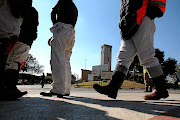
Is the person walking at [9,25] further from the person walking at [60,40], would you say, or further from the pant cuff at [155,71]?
the pant cuff at [155,71]

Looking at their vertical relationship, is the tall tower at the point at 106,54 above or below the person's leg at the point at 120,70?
above

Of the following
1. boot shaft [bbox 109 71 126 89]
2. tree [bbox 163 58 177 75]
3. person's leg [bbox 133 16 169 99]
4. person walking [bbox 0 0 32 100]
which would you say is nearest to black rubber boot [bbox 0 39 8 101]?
person walking [bbox 0 0 32 100]

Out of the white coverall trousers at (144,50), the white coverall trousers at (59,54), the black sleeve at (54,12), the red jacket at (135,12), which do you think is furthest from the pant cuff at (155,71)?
the black sleeve at (54,12)

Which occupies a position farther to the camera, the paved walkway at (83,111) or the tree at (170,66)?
the tree at (170,66)

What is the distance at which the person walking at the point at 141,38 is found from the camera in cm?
178

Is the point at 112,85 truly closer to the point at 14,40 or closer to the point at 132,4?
the point at 132,4

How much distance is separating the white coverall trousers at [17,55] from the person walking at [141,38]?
125cm

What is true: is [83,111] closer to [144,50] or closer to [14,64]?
[144,50]

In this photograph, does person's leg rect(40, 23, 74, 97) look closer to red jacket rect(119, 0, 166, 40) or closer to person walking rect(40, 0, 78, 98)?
person walking rect(40, 0, 78, 98)

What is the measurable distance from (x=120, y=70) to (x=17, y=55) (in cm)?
155

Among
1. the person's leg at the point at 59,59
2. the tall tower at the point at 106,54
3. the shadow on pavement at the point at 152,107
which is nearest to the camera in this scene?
the shadow on pavement at the point at 152,107

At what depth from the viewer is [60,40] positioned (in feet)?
7.18

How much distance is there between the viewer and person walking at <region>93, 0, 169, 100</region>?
178 cm

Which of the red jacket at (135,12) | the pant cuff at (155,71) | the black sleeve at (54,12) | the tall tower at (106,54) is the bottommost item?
the pant cuff at (155,71)
